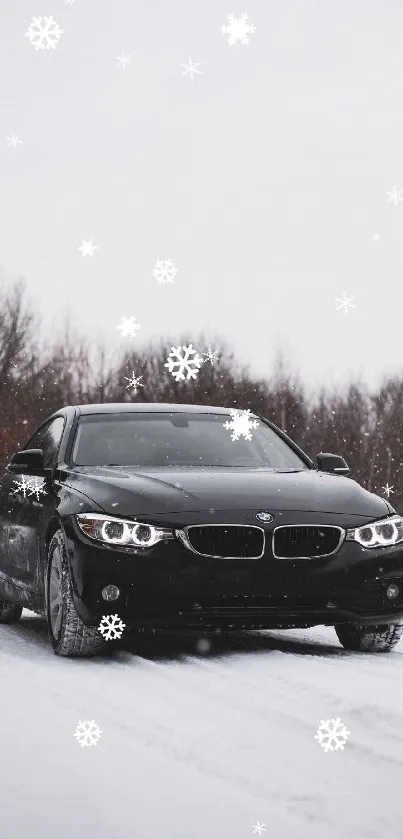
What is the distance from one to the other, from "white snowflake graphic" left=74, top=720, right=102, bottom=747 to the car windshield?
3236 mm

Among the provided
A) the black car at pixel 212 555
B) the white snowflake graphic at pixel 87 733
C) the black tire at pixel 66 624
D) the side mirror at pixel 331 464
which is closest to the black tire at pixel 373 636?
the black car at pixel 212 555

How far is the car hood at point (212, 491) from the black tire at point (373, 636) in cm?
69

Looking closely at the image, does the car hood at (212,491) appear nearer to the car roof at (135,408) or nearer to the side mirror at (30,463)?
the side mirror at (30,463)

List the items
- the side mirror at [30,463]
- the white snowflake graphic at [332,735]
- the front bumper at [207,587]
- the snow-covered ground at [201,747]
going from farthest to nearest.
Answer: the side mirror at [30,463]
the front bumper at [207,587]
the white snowflake graphic at [332,735]
the snow-covered ground at [201,747]

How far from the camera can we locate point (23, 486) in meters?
9.62

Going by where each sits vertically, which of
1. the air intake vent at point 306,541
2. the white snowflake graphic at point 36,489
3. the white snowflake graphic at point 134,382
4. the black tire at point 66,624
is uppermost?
the white snowflake graphic at point 134,382

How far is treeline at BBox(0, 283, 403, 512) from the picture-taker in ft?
210

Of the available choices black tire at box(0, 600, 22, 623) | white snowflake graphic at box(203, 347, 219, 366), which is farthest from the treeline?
black tire at box(0, 600, 22, 623)

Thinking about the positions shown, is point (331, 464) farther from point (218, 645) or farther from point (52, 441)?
point (52, 441)

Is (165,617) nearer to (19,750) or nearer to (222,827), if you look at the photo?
(19,750)

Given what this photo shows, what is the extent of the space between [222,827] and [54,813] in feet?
1.65

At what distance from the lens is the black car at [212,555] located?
7.64 metres

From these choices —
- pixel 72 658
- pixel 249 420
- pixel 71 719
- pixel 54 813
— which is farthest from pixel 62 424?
pixel 54 813

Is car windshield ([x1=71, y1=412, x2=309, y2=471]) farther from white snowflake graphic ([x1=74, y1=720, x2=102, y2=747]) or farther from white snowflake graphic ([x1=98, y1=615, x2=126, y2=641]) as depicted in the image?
white snowflake graphic ([x1=74, y1=720, x2=102, y2=747])
